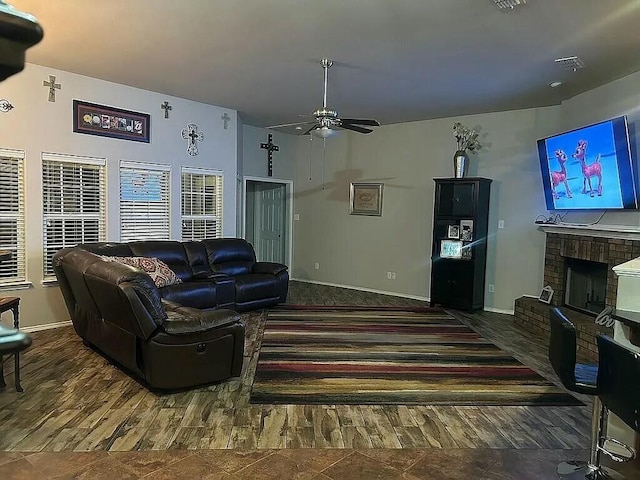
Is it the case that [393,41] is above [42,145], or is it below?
above

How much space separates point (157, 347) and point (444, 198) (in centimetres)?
469

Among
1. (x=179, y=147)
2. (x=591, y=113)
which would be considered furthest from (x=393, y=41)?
(x=179, y=147)

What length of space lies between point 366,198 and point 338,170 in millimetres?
794

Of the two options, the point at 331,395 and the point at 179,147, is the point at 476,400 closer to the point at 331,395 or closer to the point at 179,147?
the point at 331,395

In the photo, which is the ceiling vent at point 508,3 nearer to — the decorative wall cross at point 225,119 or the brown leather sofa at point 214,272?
the brown leather sofa at point 214,272

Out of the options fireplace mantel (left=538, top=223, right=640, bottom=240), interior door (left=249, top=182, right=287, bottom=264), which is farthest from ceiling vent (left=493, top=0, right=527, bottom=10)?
interior door (left=249, top=182, right=287, bottom=264)

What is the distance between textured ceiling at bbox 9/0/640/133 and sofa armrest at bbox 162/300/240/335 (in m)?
2.21

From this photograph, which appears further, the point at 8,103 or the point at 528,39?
the point at 8,103

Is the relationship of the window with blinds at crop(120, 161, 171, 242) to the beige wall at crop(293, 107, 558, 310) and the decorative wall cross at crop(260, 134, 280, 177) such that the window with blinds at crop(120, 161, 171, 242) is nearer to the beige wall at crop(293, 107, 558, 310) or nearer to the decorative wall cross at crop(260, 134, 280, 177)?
the decorative wall cross at crop(260, 134, 280, 177)

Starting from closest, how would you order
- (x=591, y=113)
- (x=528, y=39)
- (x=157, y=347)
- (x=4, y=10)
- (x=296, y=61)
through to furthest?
(x=4, y=10), (x=157, y=347), (x=528, y=39), (x=296, y=61), (x=591, y=113)

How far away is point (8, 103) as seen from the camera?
A: 190 inches

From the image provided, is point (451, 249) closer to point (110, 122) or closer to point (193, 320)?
point (193, 320)

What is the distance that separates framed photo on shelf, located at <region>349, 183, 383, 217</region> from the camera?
7891 mm

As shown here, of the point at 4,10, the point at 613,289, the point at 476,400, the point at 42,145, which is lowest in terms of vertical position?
the point at 476,400
